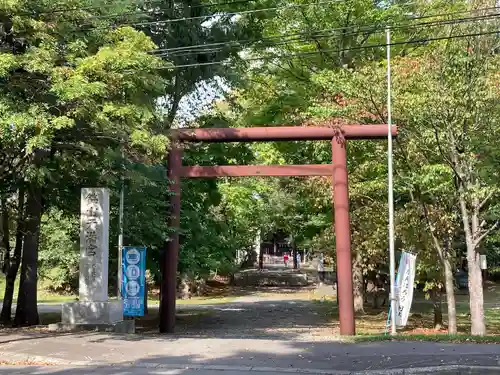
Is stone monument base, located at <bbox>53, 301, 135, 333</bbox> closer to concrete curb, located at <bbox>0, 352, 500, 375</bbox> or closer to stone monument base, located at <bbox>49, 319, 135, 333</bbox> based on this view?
stone monument base, located at <bbox>49, 319, 135, 333</bbox>

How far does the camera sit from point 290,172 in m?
16.5

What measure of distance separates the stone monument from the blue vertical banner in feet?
5.54

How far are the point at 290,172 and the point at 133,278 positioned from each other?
5409mm

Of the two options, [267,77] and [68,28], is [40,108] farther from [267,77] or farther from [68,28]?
[267,77]

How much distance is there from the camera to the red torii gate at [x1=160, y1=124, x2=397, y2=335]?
16.0m

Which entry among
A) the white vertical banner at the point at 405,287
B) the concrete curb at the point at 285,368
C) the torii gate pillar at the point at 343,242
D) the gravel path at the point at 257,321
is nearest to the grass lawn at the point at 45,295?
the gravel path at the point at 257,321

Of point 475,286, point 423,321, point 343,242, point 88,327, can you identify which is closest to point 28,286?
point 88,327

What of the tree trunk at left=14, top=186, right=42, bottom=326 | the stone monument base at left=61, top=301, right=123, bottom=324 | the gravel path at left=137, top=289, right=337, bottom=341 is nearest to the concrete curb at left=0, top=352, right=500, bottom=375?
the stone monument base at left=61, top=301, right=123, bottom=324

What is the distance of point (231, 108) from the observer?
23.9m

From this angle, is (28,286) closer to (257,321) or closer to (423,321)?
(257,321)

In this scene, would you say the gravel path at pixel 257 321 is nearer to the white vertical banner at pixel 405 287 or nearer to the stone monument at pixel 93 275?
the white vertical banner at pixel 405 287

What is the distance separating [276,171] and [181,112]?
659 cm

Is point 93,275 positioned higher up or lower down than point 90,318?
higher up

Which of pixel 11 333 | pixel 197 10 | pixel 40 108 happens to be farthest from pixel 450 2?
pixel 11 333
